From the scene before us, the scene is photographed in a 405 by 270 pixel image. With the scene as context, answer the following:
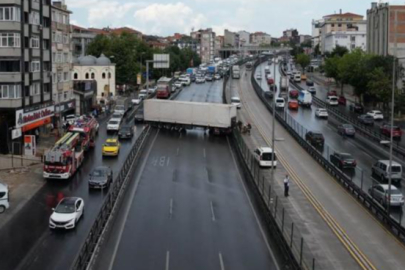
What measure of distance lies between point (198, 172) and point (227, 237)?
15.7 m

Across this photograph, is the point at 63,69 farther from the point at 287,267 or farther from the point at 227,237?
the point at 287,267

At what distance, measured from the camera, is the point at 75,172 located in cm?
4434

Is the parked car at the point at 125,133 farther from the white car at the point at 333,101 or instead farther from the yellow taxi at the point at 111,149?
the white car at the point at 333,101

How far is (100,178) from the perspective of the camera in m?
39.0

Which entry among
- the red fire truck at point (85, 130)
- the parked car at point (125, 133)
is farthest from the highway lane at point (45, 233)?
the parked car at point (125, 133)

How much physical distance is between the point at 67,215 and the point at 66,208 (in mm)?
615

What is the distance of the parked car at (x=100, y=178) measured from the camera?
38.7 metres

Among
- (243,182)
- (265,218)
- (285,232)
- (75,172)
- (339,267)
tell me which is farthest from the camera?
(75,172)

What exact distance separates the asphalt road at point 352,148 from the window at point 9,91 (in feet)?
87.5

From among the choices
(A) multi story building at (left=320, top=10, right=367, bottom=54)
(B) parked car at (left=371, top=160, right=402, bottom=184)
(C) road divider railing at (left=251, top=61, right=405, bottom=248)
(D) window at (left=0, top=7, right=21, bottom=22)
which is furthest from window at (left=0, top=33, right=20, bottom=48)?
(A) multi story building at (left=320, top=10, right=367, bottom=54)

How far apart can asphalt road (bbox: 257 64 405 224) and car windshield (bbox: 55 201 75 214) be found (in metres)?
17.3

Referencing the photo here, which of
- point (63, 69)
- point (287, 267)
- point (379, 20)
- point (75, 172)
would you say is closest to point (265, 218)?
point (287, 267)

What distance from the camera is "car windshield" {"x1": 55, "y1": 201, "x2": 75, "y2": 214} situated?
101ft

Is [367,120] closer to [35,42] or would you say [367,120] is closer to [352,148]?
[352,148]
